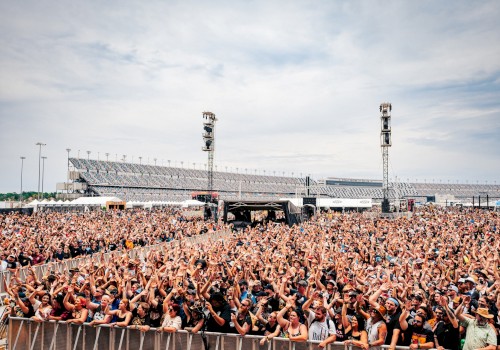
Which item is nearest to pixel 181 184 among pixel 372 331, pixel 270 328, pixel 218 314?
pixel 218 314

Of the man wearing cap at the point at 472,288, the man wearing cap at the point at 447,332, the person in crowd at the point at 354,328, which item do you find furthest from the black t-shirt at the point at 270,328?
the man wearing cap at the point at 472,288

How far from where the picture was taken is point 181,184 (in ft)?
355

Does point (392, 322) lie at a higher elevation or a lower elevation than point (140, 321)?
higher

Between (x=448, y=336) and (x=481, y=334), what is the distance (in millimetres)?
387

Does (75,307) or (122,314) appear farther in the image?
(75,307)

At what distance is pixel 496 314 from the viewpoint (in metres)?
6.18

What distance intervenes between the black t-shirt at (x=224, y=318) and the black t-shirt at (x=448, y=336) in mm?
2817

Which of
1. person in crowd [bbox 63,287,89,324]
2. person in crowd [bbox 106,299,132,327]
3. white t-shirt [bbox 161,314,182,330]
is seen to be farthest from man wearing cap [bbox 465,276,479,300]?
person in crowd [bbox 63,287,89,324]

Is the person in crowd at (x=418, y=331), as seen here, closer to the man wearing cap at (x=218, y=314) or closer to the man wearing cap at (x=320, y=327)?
the man wearing cap at (x=320, y=327)

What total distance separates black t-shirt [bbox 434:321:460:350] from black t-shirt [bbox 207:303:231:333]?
9.24ft

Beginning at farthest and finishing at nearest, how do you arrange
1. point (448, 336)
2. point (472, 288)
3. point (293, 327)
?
point (472, 288)
point (293, 327)
point (448, 336)

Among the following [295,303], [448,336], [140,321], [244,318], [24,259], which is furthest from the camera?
[24,259]

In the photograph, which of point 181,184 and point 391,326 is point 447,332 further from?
point 181,184

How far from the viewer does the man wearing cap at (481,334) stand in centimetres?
534
